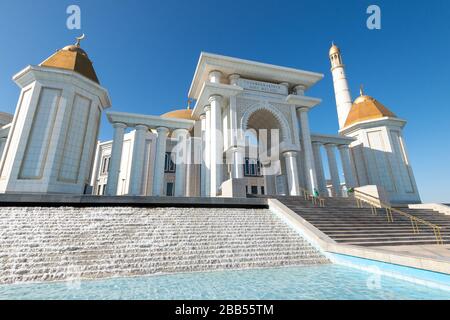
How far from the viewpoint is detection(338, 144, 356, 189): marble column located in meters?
19.4

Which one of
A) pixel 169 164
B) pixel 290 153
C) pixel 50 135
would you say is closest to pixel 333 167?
pixel 290 153

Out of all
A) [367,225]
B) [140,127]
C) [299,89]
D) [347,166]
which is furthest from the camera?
[347,166]

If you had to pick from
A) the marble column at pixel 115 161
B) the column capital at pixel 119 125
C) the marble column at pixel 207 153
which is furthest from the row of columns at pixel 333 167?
the column capital at pixel 119 125

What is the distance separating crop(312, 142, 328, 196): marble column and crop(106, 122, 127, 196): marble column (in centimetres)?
1534

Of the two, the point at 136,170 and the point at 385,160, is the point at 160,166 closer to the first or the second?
the point at 136,170

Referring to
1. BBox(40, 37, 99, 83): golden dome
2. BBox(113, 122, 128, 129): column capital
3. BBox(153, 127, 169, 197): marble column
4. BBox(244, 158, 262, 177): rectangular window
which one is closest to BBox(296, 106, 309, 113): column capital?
BBox(244, 158, 262, 177): rectangular window

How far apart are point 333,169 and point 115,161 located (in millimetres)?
18307

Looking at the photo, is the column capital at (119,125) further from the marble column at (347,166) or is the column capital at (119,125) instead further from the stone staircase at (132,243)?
the marble column at (347,166)

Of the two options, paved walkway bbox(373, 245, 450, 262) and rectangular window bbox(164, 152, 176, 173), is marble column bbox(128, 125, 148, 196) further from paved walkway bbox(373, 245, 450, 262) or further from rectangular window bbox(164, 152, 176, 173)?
paved walkway bbox(373, 245, 450, 262)

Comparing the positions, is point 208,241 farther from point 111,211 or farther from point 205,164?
point 205,164

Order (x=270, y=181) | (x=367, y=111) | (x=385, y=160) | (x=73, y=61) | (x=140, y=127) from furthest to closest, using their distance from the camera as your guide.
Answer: (x=367, y=111), (x=385, y=160), (x=270, y=181), (x=140, y=127), (x=73, y=61)

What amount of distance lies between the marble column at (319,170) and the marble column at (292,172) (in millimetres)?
2552

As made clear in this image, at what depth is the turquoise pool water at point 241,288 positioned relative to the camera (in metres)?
4.05

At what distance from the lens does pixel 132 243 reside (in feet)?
22.5
